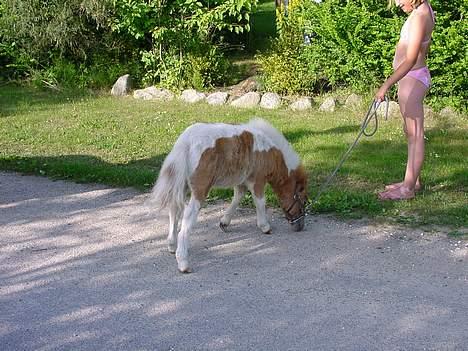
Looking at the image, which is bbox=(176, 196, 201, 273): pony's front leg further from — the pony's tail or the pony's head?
the pony's head

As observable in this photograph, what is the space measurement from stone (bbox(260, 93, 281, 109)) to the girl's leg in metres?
5.57

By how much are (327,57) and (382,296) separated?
27.0ft

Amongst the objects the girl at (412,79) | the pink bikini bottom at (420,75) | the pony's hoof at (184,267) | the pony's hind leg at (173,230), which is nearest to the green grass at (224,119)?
the girl at (412,79)

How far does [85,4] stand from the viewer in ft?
46.8

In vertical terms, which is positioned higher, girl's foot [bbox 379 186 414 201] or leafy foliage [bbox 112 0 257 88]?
leafy foliage [bbox 112 0 257 88]

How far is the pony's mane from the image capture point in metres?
6.45

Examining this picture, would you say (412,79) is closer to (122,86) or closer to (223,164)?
(223,164)

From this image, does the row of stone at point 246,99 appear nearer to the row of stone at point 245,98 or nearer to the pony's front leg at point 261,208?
the row of stone at point 245,98

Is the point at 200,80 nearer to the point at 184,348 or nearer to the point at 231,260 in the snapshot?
the point at 231,260

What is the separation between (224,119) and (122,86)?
4.00 meters

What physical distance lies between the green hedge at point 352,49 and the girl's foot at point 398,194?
421cm

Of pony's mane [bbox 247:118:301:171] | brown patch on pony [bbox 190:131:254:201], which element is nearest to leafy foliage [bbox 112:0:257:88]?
pony's mane [bbox 247:118:301:171]

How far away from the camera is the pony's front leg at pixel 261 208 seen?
21.3 feet

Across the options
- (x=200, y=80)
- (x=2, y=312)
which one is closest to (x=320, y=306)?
(x=2, y=312)
